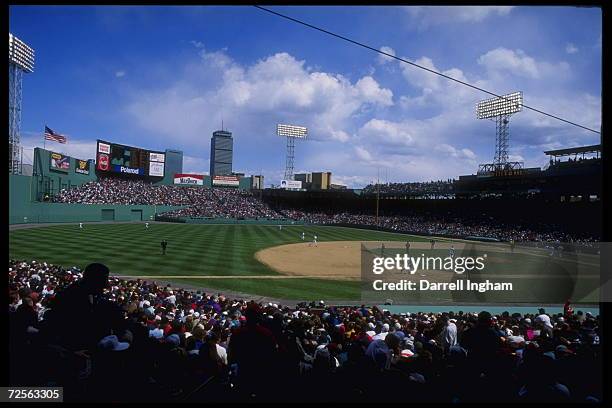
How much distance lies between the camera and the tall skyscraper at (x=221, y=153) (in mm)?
191625

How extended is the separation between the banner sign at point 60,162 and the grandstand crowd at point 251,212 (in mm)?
3294

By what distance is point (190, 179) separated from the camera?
77.8m

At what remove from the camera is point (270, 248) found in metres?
32.4

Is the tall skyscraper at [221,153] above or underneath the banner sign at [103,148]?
above

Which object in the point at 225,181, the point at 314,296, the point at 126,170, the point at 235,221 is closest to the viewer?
the point at 314,296

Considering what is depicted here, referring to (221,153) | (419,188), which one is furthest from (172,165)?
(221,153)

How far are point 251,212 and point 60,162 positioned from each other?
29.3m

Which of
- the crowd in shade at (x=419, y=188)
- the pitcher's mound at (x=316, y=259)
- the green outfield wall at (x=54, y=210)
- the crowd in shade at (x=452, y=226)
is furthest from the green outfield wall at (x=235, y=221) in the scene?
the pitcher's mound at (x=316, y=259)

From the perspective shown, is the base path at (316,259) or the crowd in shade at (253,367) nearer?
the crowd in shade at (253,367)

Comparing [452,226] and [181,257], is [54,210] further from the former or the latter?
[452,226]

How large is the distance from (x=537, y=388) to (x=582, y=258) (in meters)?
32.1

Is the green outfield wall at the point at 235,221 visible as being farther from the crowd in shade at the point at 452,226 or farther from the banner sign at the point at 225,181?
the banner sign at the point at 225,181

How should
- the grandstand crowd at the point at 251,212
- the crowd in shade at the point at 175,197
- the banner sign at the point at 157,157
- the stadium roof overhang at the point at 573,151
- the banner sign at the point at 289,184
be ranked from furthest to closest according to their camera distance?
the banner sign at the point at 289,184 < the banner sign at the point at 157,157 < the crowd in shade at the point at 175,197 < the grandstand crowd at the point at 251,212 < the stadium roof overhang at the point at 573,151
